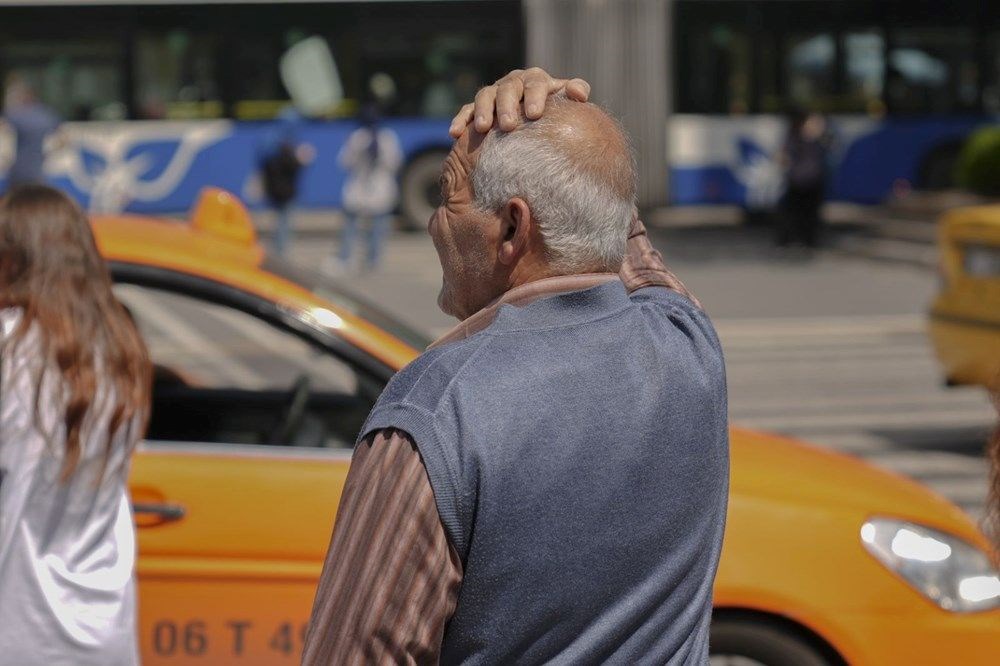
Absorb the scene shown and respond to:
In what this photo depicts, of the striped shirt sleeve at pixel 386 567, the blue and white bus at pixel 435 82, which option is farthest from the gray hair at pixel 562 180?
the blue and white bus at pixel 435 82

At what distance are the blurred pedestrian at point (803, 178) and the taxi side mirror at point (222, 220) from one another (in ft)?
47.5

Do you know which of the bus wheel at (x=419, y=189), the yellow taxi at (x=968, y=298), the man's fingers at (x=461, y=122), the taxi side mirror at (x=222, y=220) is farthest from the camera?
the bus wheel at (x=419, y=189)

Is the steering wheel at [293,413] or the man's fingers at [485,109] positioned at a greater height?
the man's fingers at [485,109]

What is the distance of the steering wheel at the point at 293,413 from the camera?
4.18 meters

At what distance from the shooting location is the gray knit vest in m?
1.73

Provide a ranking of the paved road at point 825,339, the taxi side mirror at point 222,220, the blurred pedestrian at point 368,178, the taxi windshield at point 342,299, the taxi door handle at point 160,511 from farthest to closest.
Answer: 1. the blurred pedestrian at point 368,178
2. the paved road at point 825,339
3. the taxi side mirror at point 222,220
4. the taxi windshield at point 342,299
5. the taxi door handle at point 160,511

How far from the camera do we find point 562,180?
1.84m

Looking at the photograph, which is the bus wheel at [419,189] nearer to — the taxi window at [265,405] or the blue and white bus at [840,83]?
the blue and white bus at [840,83]

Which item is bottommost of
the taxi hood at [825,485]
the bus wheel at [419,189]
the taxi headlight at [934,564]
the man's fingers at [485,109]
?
the bus wheel at [419,189]

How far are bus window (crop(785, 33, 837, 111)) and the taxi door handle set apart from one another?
18.2 metres

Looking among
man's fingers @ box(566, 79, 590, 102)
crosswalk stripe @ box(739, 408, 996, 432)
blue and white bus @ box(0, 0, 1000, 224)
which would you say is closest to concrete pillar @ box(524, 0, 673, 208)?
blue and white bus @ box(0, 0, 1000, 224)

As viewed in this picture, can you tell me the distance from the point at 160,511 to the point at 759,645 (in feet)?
4.71

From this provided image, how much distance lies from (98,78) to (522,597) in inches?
764

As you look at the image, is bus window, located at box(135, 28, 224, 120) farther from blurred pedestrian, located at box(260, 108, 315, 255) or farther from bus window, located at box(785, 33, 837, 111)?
bus window, located at box(785, 33, 837, 111)
